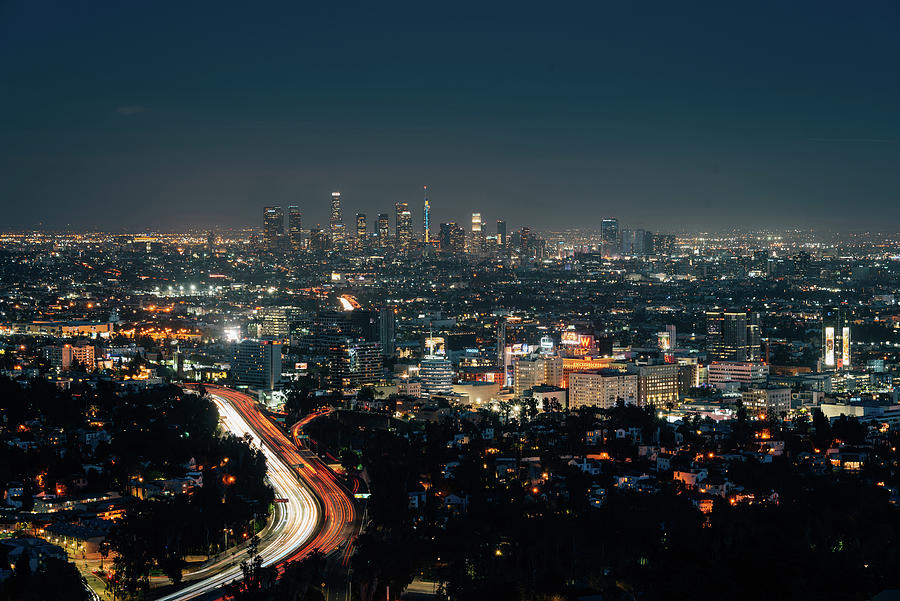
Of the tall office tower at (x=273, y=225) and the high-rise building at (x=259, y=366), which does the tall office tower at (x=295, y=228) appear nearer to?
the tall office tower at (x=273, y=225)

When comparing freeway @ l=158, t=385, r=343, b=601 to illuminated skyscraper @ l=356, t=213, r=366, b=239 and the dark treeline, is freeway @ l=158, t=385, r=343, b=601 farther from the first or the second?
illuminated skyscraper @ l=356, t=213, r=366, b=239

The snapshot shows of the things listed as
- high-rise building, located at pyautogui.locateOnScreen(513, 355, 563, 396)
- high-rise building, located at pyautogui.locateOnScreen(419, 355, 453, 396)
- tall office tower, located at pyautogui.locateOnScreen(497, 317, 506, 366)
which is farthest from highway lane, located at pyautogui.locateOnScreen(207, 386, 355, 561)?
tall office tower, located at pyautogui.locateOnScreen(497, 317, 506, 366)

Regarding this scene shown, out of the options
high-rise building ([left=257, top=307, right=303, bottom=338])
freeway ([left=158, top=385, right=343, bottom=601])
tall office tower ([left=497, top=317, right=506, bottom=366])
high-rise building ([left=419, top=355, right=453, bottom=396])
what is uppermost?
high-rise building ([left=257, top=307, right=303, bottom=338])

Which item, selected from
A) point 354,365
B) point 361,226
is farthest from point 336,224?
point 354,365

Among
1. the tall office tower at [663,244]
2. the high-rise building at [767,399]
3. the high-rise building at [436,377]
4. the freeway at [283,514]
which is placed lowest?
the freeway at [283,514]

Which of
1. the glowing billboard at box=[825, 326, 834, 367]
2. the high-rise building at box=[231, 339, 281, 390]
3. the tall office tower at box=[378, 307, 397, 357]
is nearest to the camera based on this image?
the high-rise building at box=[231, 339, 281, 390]

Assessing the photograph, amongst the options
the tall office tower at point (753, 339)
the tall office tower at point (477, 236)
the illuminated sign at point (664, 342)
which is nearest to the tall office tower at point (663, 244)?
the tall office tower at point (477, 236)

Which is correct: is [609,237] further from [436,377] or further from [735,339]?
[436,377]
